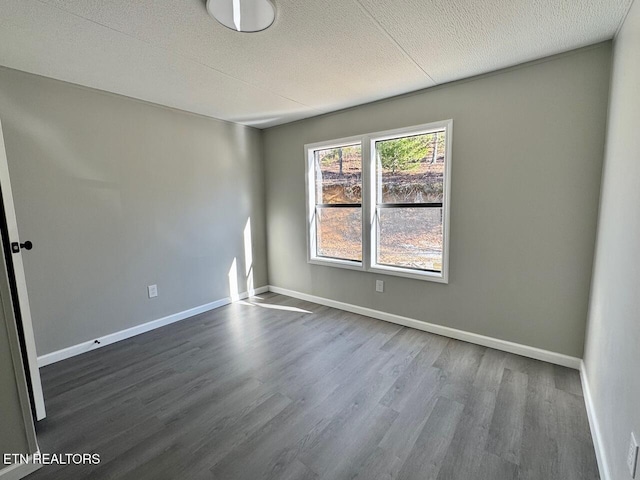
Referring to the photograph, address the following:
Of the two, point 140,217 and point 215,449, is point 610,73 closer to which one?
point 215,449

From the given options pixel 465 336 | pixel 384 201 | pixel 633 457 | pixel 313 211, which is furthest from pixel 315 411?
pixel 313 211

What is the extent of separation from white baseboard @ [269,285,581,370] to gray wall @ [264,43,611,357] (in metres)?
0.05

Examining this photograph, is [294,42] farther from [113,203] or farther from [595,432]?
[595,432]

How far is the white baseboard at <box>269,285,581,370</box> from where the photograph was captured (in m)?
2.35

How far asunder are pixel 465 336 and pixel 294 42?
2.78 metres

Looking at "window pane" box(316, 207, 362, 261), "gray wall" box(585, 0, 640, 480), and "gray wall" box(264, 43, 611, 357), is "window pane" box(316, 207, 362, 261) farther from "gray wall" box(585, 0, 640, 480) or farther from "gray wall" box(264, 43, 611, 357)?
"gray wall" box(585, 0, 640, 480)

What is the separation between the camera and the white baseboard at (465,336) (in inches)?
92.4

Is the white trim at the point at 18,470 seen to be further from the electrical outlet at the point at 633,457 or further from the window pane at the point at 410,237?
the window pane at the point at 410,237

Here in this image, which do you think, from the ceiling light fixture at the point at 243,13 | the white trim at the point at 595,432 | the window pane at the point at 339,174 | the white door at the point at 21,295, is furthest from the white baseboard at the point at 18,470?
the window pane at the point at 339,174

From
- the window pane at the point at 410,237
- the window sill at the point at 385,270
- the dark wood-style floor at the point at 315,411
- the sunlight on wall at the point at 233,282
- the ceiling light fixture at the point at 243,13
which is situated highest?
the ceiling light fixture at the point at 243,13

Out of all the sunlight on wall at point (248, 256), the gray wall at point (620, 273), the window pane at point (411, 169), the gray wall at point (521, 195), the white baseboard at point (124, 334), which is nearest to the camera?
the gray wall at point (620, 273)

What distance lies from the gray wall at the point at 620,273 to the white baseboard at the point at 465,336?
364 millimetres

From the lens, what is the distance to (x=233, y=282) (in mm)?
3984

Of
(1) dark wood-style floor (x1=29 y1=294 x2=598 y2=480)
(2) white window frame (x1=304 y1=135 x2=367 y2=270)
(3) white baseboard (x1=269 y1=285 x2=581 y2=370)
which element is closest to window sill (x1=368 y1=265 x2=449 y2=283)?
(2) white window frame (x1=304 y1=135 x2=367 y2=270)
